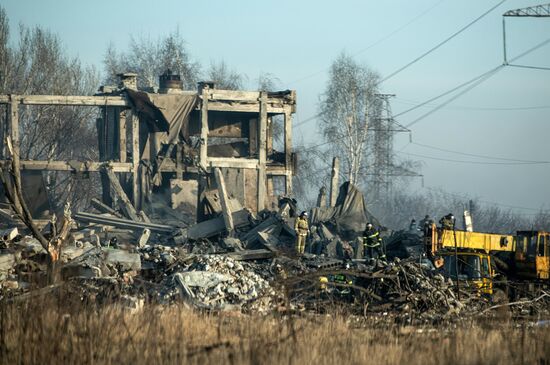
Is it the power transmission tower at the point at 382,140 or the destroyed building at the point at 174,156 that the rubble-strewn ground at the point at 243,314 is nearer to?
the destroyed building at the point at 174,156

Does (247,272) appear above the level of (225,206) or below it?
below

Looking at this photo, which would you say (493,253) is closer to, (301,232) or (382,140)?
(301,232)

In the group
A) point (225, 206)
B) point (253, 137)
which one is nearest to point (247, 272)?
point (225, 206)

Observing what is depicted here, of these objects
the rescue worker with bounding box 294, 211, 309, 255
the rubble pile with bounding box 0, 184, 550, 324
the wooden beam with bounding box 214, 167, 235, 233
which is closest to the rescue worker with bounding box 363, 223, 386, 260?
the rubble pile with bounding box 0, 184, 550, 324

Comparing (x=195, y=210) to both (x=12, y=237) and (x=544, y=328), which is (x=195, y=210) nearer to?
(x=12, y=237)

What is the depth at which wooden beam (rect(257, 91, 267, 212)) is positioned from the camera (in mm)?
32312

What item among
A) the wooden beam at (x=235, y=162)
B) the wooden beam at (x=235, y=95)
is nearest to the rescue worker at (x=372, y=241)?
the wooden beam at (x=235, y=162)

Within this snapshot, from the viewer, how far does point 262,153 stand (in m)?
32.4

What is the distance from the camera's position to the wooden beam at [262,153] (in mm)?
32312

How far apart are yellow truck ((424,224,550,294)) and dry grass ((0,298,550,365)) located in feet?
26.2

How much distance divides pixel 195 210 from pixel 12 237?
1183cm

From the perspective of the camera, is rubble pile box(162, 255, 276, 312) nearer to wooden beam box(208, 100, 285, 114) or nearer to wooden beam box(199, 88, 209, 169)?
wooden beam box(199, 88, 209, 169)

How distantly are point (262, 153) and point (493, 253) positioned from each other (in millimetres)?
12894

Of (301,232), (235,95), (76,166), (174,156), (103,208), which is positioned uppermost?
(235,95)
